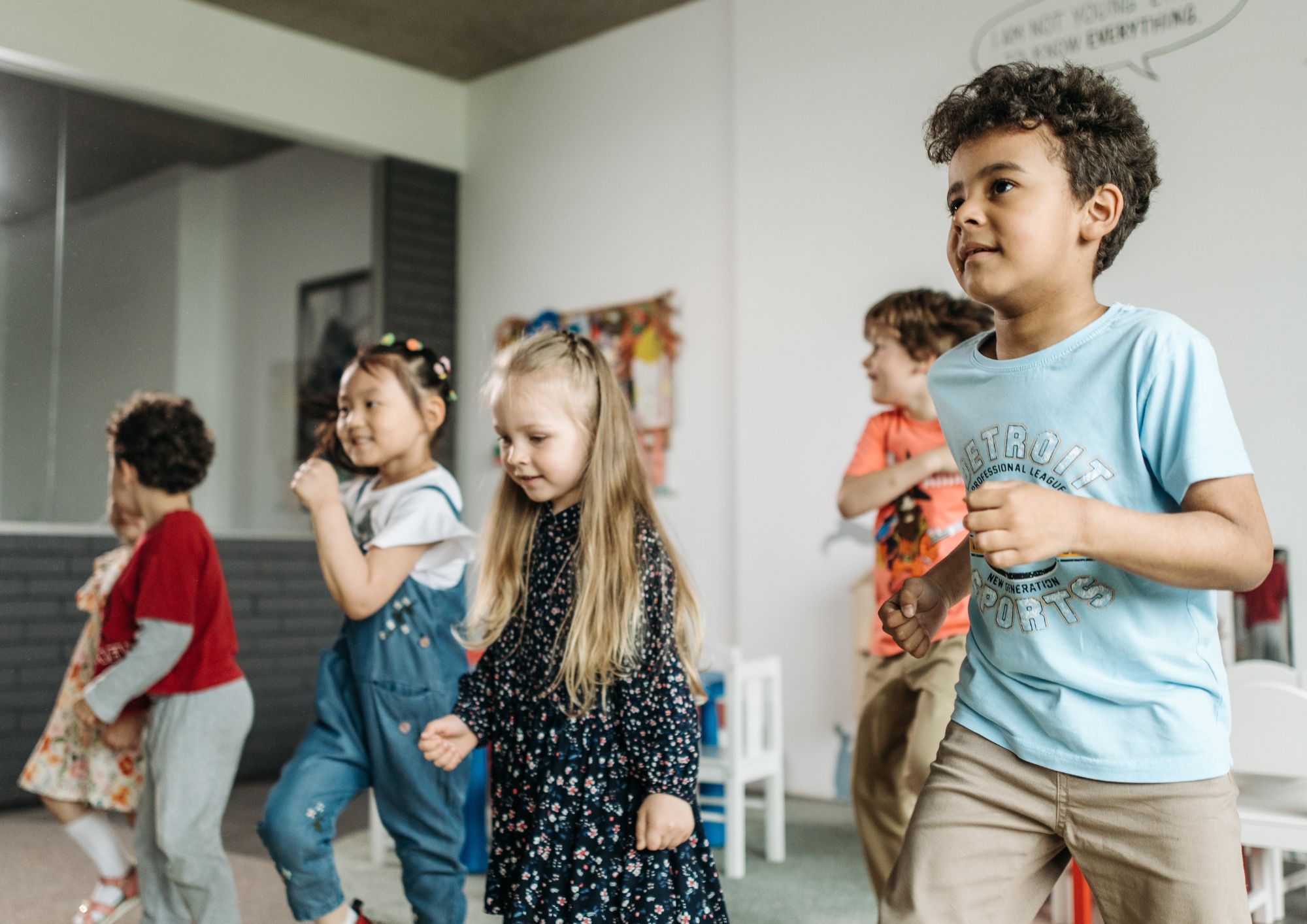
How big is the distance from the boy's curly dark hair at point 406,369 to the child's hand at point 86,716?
25.3 inches

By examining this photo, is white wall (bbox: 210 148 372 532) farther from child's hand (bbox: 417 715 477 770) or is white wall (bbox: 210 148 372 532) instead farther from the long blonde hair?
child's hand (bbox: 417 715 477 770)

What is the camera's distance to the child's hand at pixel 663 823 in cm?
150

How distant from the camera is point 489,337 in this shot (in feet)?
17.4

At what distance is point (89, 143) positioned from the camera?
4.11 m

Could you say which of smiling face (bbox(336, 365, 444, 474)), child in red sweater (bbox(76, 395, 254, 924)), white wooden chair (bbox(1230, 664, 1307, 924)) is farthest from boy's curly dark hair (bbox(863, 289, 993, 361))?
child in red sweater (bbox(76, 395, 254, 924))

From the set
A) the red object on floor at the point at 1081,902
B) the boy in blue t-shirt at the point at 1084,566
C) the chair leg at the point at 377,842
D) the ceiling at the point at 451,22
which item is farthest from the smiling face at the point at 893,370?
the ceiling at the point at 451,22

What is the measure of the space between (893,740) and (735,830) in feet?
2.90

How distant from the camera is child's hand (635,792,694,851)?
4.93 ft

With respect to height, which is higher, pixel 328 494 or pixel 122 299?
pixel 122 299

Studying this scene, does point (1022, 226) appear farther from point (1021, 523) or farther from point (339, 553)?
point (339, 553)

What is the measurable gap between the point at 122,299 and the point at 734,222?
2159mm

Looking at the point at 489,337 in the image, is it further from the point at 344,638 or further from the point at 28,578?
the point at 344,638

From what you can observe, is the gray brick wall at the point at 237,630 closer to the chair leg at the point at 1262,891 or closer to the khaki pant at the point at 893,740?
the khaki pant at the point at 893,740

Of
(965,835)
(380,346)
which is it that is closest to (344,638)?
(380,346)
